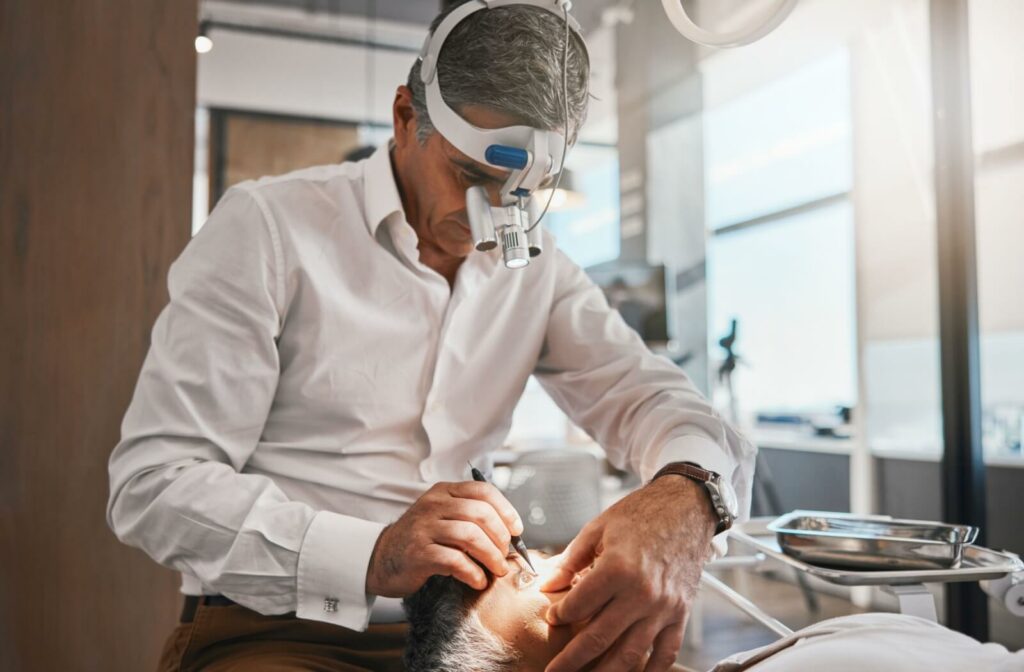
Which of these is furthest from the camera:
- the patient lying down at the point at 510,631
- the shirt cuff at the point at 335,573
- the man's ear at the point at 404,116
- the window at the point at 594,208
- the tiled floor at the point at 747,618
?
the window at the point at 594,208

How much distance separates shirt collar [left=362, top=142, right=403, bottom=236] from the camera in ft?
A: 4.59

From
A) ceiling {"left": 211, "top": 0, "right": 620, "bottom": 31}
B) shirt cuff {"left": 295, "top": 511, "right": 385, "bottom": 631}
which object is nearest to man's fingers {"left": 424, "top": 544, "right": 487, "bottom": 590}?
shirt cuff {"left": 295, "top": 511, "right": 385, "bottom": 631}

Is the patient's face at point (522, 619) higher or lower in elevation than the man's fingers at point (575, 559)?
lower

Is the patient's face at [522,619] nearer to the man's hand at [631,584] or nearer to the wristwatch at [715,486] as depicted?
the man's hand at [631,584]

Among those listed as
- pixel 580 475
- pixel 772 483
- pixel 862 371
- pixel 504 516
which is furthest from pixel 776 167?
pixel 504 516

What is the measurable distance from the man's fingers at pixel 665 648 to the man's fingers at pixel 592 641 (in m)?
0.08

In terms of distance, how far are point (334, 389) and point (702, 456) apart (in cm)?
62

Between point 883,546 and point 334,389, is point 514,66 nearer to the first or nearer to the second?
point 334,389

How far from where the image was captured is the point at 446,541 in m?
0.99

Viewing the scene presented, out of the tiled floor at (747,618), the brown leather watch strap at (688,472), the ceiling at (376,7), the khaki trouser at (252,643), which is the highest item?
the ceiling at (376,7)

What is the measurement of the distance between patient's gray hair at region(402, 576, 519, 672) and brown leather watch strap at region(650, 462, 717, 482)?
35 centimetres

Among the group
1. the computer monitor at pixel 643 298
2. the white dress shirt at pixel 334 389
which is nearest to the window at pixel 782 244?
the computer monitor at pixel 643 298

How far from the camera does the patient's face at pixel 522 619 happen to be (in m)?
1.06

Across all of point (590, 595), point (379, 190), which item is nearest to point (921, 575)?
point (590, 595)
